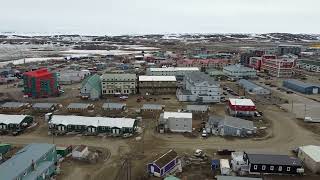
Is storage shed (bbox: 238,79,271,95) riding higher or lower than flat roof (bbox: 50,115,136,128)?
higher

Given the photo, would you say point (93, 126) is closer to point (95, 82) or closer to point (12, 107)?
point (12, 107)

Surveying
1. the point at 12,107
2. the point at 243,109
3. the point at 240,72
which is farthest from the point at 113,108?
the point at 240,72

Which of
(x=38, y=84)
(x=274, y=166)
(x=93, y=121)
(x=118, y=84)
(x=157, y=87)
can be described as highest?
(x=38, y=84)

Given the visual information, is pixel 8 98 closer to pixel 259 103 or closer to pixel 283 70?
pixel 259 103

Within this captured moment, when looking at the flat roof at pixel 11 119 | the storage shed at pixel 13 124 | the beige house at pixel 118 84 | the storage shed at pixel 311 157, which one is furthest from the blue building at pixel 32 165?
the beige house at pixel 118 84

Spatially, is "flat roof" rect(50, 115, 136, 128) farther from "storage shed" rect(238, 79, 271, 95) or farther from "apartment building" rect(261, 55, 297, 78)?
"apartment building" rect(261, 55, 297, 78)

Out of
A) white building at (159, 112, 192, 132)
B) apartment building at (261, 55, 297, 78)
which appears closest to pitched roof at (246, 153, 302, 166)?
white building at (159, 112, 192, 132)
